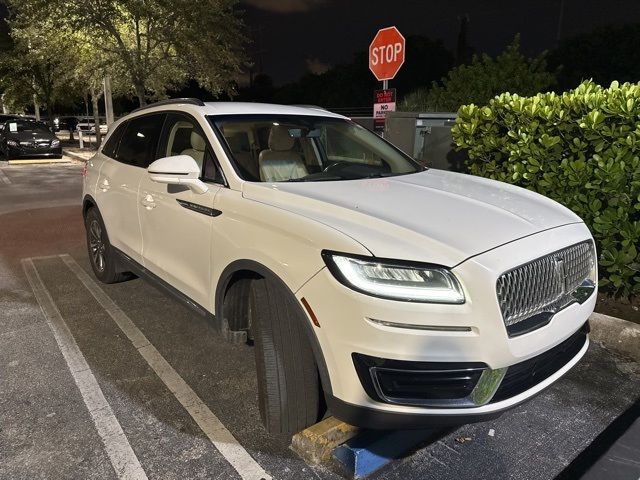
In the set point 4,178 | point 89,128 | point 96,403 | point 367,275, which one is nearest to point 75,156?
point 4,178

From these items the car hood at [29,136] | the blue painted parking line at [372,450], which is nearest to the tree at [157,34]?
the car hood at [29,136]

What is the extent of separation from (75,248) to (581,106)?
19.2ft

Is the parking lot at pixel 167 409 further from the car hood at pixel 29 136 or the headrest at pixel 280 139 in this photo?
the car hood at pixel 29 136

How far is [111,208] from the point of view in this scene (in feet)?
14.6

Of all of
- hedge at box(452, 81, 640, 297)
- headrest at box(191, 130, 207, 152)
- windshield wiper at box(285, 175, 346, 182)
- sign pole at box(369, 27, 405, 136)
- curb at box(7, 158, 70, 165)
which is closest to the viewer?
windshield wiper at box(285, 175, 346, 182)

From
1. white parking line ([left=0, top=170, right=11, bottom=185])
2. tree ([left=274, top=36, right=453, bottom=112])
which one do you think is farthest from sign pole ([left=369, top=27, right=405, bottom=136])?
tree ([left=274, top=36, right=453, bottom=112])

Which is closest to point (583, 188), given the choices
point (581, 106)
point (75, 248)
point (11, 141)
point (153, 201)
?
point (581, 106)

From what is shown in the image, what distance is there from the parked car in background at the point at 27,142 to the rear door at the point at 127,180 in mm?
15493

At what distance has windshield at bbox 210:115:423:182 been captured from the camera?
324 cm

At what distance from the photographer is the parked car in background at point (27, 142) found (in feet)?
58.1

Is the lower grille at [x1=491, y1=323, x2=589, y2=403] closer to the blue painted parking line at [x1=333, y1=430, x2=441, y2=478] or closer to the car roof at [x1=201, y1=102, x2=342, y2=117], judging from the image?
the blue painted parking line at [x1=333, y1=430, x2=441, y2=478]

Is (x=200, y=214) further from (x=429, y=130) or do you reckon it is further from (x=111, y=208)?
(x=429, y=130)

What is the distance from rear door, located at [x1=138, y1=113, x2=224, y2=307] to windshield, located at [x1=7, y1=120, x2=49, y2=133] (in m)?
17.8

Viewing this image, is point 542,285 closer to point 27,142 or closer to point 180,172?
point 180,172
